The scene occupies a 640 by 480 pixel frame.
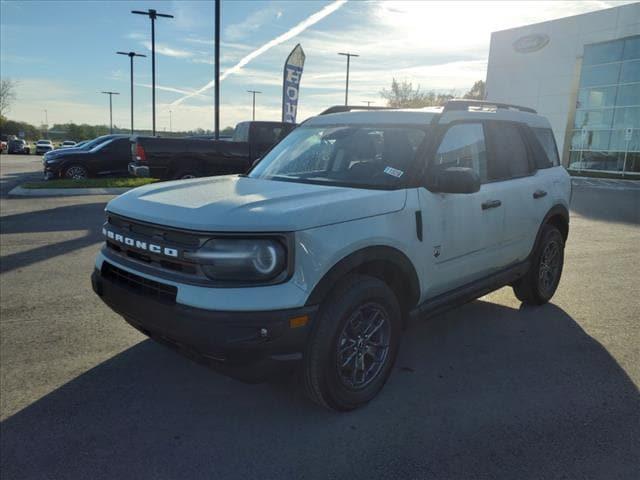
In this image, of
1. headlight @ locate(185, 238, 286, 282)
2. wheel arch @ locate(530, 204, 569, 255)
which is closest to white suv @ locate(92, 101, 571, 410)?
headlight @ locate(185, 238, 286, 282)

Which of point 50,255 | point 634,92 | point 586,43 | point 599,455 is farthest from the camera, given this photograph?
point 586,43

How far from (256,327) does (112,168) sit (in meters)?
15.8

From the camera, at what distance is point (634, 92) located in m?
27.9

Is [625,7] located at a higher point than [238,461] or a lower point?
higher

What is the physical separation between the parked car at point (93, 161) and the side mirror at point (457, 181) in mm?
15197

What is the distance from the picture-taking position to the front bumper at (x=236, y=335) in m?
2.50

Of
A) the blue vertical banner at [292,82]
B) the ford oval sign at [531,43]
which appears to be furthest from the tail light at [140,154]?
the ford oval sign at [531,43]

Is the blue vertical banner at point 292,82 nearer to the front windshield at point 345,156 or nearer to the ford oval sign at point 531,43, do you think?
the front windshield at point 345,156

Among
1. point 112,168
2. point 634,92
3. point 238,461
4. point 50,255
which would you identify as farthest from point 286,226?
point 634,92

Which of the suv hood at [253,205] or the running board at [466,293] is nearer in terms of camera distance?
the suv hood at [253,205]

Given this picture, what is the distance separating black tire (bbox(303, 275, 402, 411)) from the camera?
2766 mm

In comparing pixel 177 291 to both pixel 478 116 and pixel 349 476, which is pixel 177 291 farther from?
pixel 478 116

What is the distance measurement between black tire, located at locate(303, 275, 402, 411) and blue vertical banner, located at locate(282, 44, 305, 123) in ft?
53.9

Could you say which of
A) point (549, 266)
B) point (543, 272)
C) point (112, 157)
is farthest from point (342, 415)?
point (112, 157)
